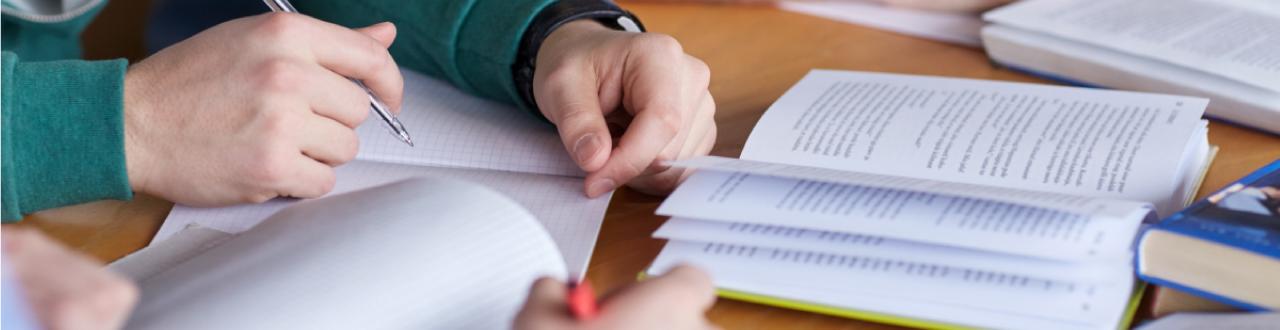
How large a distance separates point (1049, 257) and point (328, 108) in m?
0.45

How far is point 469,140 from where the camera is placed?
899 mm

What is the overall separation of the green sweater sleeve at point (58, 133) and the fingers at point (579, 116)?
0.90 ft

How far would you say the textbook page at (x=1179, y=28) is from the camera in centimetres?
101

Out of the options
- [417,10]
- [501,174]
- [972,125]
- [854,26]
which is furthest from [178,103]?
[854,26]

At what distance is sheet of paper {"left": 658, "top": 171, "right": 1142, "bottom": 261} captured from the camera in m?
0.64

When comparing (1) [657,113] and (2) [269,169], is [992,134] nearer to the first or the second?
(1) [657,113]

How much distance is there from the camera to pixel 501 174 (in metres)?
0.86

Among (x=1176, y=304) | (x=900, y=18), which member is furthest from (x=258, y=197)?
(x=900, y=18)

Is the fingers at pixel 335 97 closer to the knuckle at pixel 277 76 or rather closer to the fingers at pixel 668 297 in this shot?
the knuckle at pixel 277 76

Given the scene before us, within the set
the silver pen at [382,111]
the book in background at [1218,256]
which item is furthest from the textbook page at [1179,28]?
the silver pen at [382,111]

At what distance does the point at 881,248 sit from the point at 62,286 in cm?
42

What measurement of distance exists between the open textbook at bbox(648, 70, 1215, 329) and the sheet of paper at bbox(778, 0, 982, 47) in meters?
0.30

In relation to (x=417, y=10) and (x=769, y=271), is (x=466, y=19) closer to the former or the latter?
(x=417, y=10)

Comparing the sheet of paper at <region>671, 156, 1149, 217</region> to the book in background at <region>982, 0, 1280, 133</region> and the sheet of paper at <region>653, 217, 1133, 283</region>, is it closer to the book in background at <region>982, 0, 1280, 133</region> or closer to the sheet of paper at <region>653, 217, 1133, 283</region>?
the sheet of paper at <region>653, 217, 1133, 283</region>
